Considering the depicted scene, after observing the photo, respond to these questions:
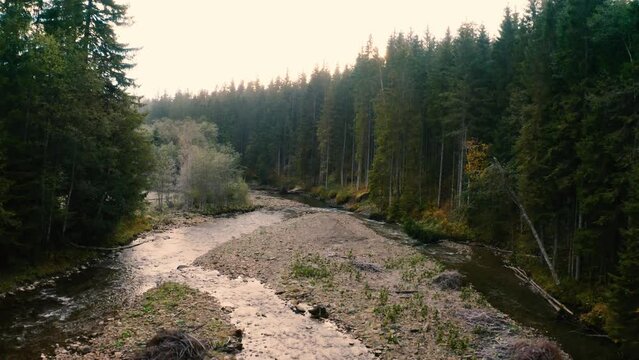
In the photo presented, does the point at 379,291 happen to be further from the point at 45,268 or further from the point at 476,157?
the point at 476,157

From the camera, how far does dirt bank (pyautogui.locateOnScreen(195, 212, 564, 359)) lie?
50.7 ft

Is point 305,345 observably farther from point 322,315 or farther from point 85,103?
point 85,103

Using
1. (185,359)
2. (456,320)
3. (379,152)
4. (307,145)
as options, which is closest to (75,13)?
(185,359)

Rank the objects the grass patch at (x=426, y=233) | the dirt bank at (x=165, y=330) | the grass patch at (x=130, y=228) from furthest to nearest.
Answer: the grass patch at (x=426, y=233), the grass patch at (x=130, y=228), the dirt bank at (x=165, y=330)

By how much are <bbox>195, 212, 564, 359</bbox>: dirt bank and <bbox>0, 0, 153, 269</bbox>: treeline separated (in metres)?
8.81

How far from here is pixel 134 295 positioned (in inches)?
794

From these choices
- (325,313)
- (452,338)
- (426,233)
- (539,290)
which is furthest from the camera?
(426,233)

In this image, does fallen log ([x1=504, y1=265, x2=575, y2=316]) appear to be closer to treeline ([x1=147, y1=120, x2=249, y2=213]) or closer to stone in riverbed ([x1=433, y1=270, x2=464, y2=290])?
stone in riverbed ([x1=433, y1=270, x2=464, y2=290])

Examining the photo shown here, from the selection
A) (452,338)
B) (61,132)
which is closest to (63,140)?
(61,132)

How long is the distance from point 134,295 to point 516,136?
3153 cm

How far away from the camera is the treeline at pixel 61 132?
2142 cm

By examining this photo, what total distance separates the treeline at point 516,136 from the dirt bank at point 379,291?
5.04m

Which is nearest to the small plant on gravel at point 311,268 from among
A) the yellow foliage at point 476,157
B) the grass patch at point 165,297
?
the grass patch at point 165,297

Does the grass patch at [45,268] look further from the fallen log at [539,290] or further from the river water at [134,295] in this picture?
the fallen log at [539,290]
